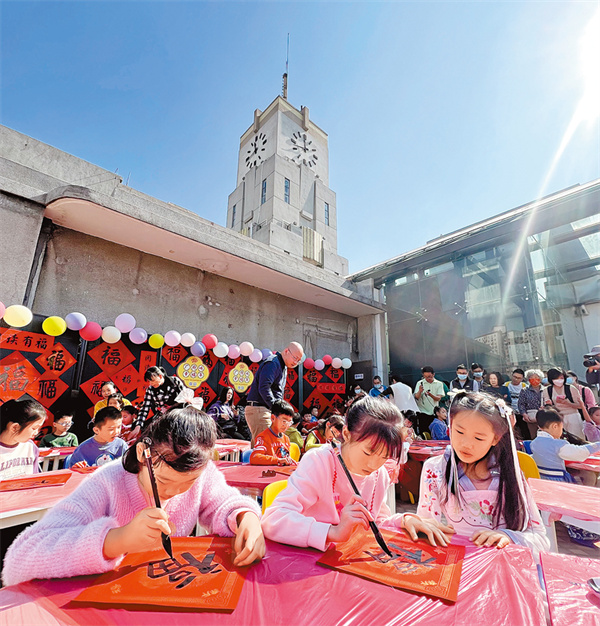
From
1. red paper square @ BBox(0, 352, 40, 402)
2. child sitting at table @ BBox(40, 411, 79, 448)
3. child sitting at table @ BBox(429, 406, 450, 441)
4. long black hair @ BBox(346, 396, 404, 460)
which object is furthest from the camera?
child sitting at table @ BBox(429, 406, 450, 441)

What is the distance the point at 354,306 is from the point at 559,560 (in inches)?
365

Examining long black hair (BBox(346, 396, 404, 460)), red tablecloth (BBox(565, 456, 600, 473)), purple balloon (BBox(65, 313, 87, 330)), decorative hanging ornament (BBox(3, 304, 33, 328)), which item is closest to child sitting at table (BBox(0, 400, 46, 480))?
long black hair (BBox(346, 396, 404, 460))


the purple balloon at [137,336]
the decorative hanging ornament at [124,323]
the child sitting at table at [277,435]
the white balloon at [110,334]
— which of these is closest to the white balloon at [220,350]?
the purple balloon at [137,336]

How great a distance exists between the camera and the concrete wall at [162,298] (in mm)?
6062

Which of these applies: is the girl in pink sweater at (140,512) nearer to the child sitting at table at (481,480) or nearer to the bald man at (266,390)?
the child sitting at table at (481,480)

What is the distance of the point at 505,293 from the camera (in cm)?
Result: 858

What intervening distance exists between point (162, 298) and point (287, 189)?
44.7 feet

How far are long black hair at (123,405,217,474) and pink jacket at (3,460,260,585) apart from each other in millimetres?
80

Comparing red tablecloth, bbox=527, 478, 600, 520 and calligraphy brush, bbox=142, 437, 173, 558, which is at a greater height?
calligraphy brush, bbox=142, 437, 173, 558

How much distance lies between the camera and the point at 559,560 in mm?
944

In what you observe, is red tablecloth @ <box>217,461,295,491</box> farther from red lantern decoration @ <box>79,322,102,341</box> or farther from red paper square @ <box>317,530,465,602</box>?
red lantern decoration @ <box>79,322,102,341</box>

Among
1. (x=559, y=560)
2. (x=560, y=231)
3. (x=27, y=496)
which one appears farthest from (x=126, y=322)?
(x=560, y=231)

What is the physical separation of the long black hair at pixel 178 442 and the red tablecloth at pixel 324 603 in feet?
1.01

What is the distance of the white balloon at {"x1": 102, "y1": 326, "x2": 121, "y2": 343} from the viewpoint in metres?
5.80
